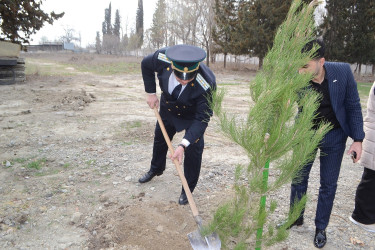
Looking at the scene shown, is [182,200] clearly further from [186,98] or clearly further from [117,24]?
[117,24]

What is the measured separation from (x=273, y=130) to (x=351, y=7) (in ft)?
73.6

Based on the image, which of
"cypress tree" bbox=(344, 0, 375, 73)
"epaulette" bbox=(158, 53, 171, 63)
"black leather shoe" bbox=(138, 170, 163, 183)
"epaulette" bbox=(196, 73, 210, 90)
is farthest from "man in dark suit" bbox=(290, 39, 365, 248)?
"cypress tree" bbox=(344, 0, 375, 73)

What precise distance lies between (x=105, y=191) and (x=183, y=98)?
1497 mm

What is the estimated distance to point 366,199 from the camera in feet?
9.09

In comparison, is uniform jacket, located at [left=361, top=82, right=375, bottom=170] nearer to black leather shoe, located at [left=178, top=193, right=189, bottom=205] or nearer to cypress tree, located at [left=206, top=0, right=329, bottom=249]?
cypress tree, located at [left=206, top=0, right=329, bottom=249]

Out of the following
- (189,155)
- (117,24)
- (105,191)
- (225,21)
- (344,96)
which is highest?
(117,24)

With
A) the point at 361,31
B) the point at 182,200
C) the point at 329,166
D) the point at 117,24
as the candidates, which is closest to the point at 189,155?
the point at 182,200

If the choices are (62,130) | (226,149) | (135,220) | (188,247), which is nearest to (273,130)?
(188,247)

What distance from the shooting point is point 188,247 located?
2.43 metres

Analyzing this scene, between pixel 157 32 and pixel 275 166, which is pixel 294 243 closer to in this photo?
pixel 275 166

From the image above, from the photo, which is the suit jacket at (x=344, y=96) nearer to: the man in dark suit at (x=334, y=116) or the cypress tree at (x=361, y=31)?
the man in dark suit at (x=334, y=116)

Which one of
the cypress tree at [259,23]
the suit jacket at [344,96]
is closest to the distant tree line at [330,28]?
the cypress tree at [259,23]

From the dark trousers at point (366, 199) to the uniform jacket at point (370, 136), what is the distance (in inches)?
7.2

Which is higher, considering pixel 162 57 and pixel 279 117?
pixel 162 57
